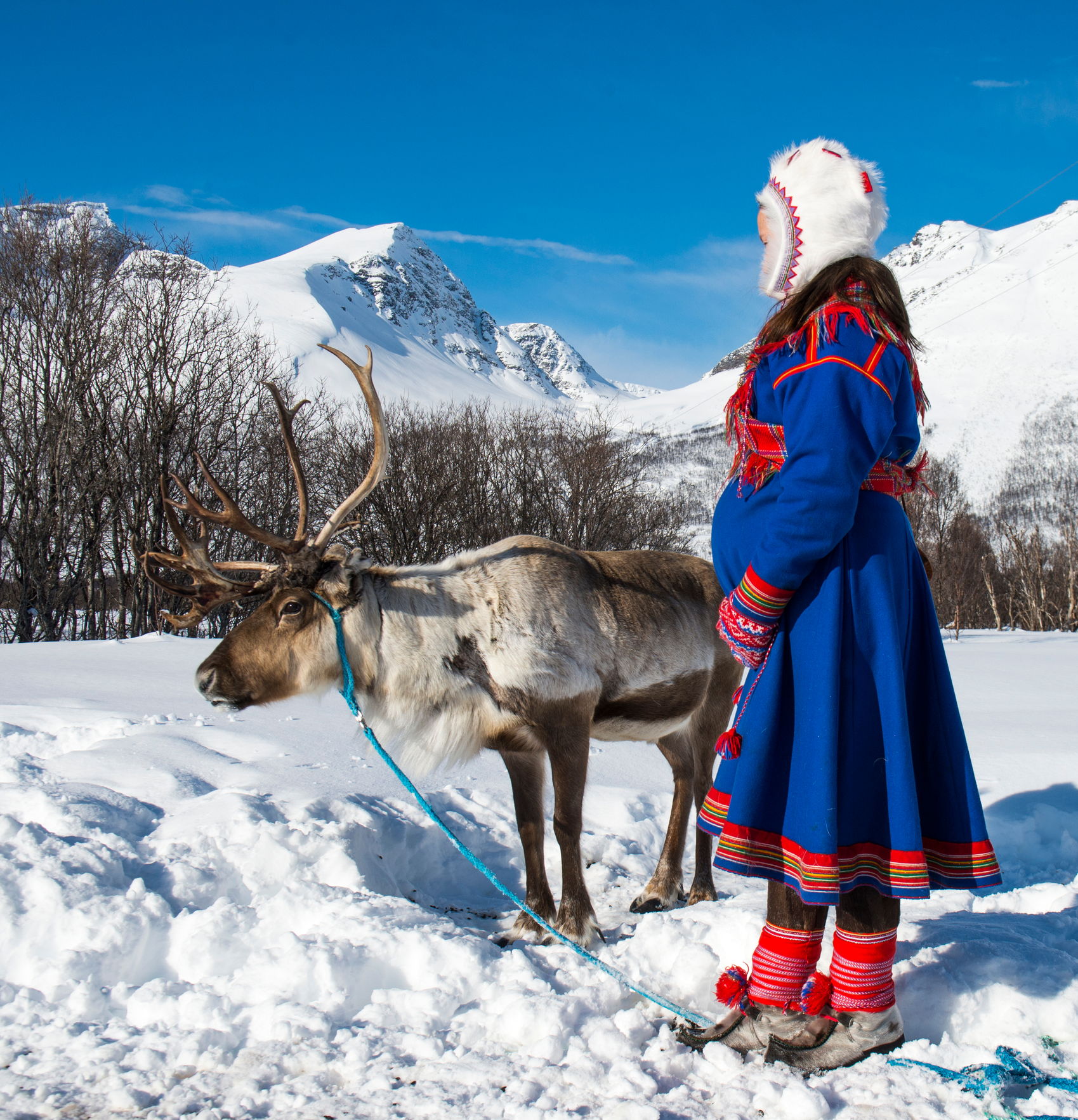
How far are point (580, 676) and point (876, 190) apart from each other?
7.83ft

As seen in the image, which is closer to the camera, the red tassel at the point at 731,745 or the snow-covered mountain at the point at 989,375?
the red tassel at the point at 731,745

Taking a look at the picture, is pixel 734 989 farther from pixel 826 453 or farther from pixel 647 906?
pixel 647 906

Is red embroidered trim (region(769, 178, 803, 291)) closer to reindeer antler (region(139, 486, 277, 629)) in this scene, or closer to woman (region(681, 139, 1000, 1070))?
woman (region(681, 139, 1000, 1070))

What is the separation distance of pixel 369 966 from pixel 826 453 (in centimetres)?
237

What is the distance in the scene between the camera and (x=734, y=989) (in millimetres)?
2650

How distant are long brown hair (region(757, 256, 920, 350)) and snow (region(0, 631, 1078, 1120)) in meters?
2.13

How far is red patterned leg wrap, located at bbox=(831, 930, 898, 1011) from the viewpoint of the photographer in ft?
8.02

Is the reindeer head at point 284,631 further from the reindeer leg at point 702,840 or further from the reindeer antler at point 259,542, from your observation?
the reindeer leg at point 702,840

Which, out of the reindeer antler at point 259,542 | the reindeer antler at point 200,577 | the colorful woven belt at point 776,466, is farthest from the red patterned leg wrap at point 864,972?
the reindeer antler at point 200,577

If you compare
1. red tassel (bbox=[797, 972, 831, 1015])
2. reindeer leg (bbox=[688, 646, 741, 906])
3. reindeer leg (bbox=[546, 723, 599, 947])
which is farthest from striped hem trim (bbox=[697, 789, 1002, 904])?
reindeer leg (bbox=[688, 646, 741, 906])

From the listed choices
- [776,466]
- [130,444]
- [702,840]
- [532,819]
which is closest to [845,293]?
[776,466]

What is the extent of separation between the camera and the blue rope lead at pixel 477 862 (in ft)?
9.06

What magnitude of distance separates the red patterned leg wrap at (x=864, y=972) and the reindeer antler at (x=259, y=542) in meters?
2.80

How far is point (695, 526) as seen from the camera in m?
40.1
